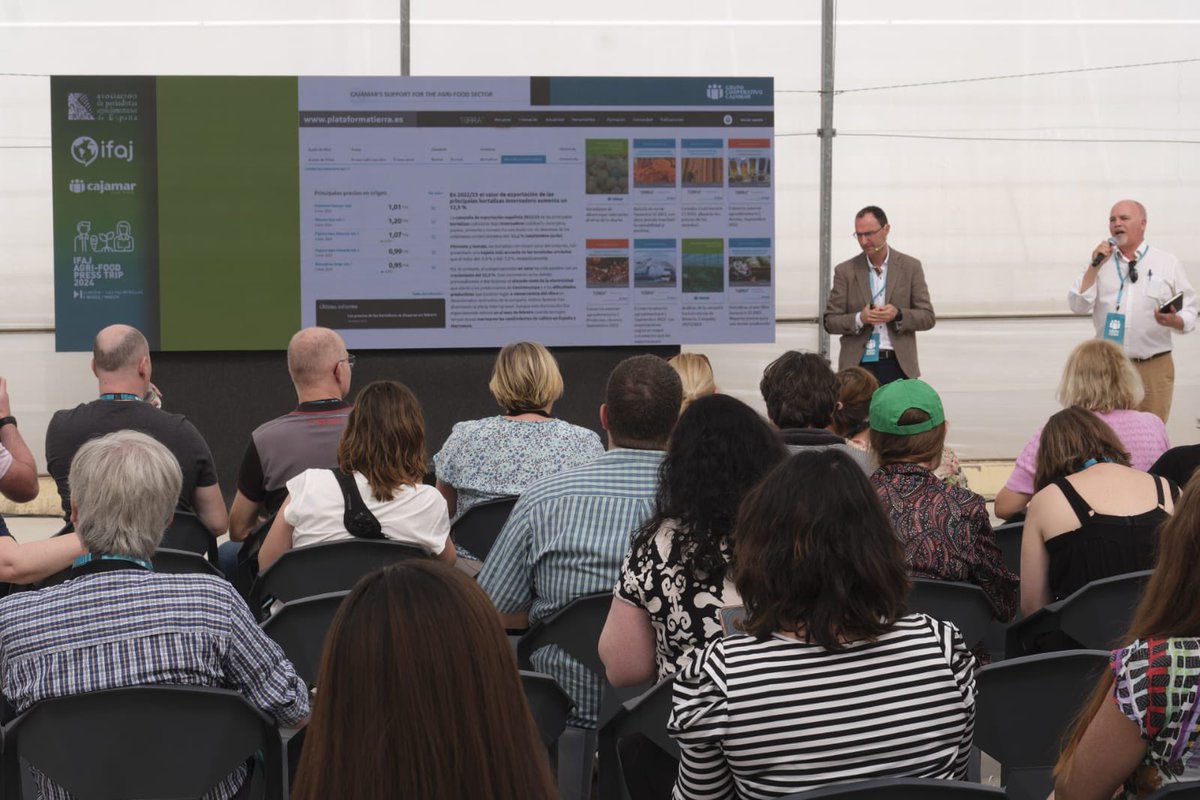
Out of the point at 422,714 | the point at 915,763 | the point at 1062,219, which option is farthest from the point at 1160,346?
the point at 422,714

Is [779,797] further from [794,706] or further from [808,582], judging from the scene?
[808,582]

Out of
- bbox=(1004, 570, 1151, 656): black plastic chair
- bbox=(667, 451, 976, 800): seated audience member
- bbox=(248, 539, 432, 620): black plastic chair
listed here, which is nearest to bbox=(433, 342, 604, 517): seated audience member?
bbox=(248, 539, 432, 620): black plastic chair

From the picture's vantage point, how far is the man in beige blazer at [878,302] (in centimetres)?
663

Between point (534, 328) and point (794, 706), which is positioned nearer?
point (794, 706)

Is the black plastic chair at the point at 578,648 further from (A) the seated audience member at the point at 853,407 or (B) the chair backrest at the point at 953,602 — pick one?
(A) the seated audience member at the point at 853,407

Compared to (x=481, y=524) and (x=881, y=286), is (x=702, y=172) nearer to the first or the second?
(x=881, y=286)

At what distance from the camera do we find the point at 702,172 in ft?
22.4

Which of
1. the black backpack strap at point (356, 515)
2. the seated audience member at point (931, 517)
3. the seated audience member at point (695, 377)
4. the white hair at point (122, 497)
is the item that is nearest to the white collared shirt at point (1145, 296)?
the seated audience member at point (695, 377)

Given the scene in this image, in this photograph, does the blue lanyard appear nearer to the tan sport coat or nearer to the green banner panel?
the tan sport coat

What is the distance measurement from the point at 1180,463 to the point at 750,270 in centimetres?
353

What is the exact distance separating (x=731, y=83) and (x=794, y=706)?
559cm

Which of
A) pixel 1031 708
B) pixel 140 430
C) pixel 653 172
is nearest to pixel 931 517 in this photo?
pixel 1031 708

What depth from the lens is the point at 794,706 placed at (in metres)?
1.67

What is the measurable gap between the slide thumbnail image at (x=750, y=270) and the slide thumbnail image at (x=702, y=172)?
43 cm
